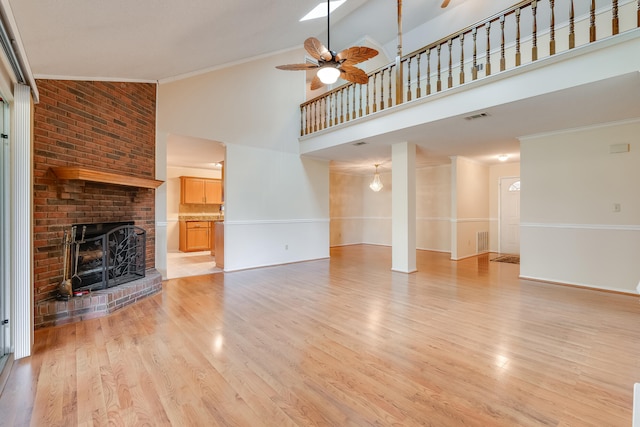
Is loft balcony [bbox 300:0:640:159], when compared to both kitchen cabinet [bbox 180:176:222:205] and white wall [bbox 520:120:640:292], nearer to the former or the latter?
white wall [bbox 520:120:640:292]

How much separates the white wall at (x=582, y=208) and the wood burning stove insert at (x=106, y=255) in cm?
637

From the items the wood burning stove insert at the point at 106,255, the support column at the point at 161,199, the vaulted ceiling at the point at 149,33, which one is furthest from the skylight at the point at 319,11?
the wood burning stove insert at the point at 106,255

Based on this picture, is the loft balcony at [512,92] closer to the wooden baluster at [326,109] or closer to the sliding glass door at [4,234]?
the wooden baluster at [326,109]

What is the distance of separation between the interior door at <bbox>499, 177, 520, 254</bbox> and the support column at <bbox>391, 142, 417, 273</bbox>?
380cm

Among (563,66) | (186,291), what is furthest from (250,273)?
(563,66)

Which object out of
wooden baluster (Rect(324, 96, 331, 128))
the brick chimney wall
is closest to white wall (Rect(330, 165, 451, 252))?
wooden baluster (Rect(324, 96, 331, 128))

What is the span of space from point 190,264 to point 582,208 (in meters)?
7.39

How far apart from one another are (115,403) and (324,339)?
1573mm

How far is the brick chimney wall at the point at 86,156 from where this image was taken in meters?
3.00

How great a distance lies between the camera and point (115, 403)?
174 cm

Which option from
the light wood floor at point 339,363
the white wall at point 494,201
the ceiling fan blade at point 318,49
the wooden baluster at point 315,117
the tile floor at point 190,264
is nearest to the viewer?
the light wood floor at point 339,363

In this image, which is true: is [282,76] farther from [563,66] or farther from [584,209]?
[584,209]

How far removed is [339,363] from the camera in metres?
2.22

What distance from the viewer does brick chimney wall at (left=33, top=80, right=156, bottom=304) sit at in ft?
9.83
